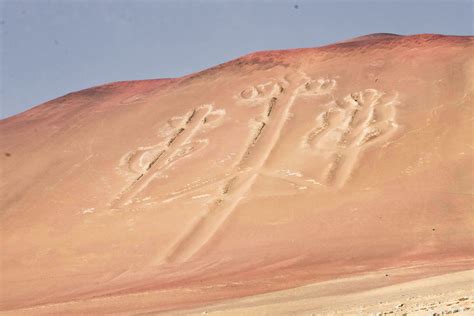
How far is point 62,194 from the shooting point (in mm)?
26562

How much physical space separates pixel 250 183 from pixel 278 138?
342 centimetres

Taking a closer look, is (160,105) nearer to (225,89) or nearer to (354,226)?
(225,89)

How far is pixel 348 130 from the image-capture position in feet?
86.5

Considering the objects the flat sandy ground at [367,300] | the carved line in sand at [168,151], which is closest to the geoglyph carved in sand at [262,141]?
the carved line in sand at [168,151]

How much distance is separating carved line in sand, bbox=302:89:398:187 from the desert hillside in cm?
7

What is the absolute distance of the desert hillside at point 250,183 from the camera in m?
18.2

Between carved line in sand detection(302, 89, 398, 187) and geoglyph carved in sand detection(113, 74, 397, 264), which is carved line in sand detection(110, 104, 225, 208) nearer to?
geoglyph carved in sand detection(113, 74, 397, 264)

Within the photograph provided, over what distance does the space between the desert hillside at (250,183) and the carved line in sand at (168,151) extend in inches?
3.3

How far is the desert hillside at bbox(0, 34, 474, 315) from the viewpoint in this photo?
59.8 ft

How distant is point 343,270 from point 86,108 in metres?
21.5

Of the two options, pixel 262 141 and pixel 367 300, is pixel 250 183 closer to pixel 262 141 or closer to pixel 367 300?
pixel 262 141

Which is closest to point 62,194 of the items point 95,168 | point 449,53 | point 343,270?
point 95,168

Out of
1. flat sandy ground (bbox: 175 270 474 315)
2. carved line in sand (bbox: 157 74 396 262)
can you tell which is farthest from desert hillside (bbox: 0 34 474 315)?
flat sandy ground (bbox: 175 270 474 315)

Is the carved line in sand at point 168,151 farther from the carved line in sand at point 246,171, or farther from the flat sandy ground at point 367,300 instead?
the flat sandy ground at point 367,300
